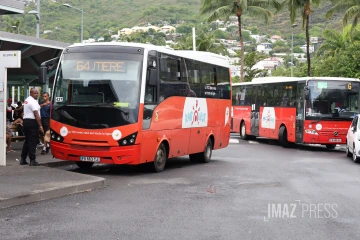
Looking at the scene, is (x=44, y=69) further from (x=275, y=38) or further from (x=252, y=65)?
(x=275, y=38)

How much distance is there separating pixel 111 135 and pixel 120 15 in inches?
5109

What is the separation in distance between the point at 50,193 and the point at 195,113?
780cm

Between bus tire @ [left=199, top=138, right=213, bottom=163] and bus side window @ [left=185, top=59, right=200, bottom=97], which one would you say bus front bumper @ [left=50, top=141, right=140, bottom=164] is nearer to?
bus side window @ [left=185, top=59, right=200, bottom=97]

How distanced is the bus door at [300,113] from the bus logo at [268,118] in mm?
2961

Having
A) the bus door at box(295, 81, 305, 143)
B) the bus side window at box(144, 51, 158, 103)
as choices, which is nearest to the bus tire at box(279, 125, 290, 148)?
the bus door at box(295, 81, 305, 143)

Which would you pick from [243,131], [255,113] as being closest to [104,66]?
[255,113]

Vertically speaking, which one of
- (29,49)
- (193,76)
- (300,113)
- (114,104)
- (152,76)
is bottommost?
(300,113)

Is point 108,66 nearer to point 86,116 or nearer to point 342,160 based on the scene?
point 86,116

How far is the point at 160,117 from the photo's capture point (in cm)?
1558

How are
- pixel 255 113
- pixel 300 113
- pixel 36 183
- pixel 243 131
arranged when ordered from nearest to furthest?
pixel 36 183, pixel 300 113, pixel 255 113, pixel 243 131

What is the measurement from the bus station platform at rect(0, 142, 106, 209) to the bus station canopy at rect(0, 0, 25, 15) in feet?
18.9

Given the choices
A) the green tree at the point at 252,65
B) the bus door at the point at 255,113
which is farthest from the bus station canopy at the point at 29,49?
the green tree at the point at 252,65

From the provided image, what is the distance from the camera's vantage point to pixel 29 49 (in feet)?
65.1

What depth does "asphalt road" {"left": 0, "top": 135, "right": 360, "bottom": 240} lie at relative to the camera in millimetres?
8281
